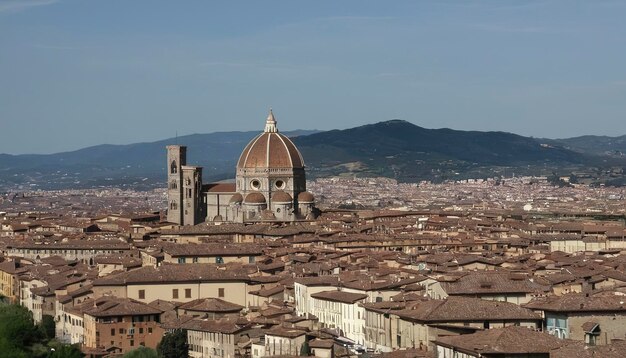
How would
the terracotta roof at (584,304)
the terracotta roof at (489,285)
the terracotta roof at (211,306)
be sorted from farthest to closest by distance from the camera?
the terracotta roof at (211,306) < the terracotta roof at (489,285) < the terracotta roof at (584,304)

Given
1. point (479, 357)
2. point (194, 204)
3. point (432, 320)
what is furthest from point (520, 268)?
point (194, 204)

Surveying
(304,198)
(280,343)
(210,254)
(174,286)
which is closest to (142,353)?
(280,343)

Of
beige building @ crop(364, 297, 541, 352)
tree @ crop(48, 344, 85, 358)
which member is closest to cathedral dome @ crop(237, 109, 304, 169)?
tree @ crop(48, 344, 85, 358)

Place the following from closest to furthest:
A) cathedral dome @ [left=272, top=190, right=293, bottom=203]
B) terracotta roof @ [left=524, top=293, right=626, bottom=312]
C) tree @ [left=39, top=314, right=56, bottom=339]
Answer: terracotta roof @ [left=524, top=293, right=626, bottom=312]
tree @ [left=39, top=314, right=56, bottom=339]
cathedral dome @ [left=272, top=190, right=293, bottom=203]

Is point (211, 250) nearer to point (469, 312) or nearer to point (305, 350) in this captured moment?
point (305, 350)

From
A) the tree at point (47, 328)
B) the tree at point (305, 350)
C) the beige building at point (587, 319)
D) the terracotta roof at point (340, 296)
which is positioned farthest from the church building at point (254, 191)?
→ the beige building at point (587, 319)

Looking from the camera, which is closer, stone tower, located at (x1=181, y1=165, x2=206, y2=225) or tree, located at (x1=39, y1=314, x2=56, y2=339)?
tree, located at (x1=39, y1=314, x2=56, y2=339)

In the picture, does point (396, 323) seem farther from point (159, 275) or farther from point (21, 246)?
point (21, 246)

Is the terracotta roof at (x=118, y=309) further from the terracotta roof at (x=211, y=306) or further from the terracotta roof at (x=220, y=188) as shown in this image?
the terracotta roof at (x=220, y=188)

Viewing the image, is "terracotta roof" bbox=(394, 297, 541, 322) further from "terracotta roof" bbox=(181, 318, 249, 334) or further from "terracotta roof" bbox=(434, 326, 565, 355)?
"terracotta roof" bbox=(181, 318, 249, 334)
